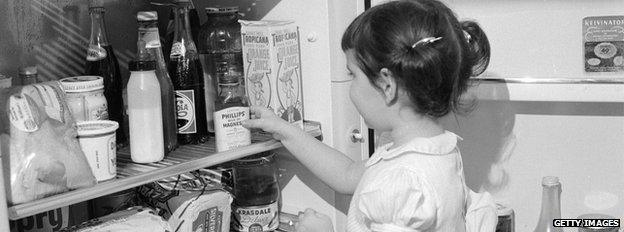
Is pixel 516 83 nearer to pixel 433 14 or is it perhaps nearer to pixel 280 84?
pixel 433 14

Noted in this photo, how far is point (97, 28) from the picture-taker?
1628 millimetres

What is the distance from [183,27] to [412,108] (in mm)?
559

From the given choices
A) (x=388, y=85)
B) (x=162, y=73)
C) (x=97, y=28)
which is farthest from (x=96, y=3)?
(x=388, y=85)

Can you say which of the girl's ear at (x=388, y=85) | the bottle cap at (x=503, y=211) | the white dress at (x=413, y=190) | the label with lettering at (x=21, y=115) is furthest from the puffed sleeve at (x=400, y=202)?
the label with lettering at (x=21, y=115)

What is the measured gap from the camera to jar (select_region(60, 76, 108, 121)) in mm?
1475

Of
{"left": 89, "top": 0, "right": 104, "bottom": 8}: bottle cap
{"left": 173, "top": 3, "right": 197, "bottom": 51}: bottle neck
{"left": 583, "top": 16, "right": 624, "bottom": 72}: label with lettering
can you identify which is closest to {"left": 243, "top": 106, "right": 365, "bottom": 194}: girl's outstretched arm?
{"left": 173, "top": 3, "right": 197, "bottom": 51}: bottle neck

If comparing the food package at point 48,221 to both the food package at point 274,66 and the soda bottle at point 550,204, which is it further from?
the soda bottle at point 550,204

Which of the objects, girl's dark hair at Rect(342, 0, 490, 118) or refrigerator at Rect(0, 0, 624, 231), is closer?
girl's dark hair at Rect(342, 0, 490, 118)

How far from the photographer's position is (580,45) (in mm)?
1620

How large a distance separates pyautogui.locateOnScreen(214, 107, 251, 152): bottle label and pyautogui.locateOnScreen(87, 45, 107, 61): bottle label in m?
0.27

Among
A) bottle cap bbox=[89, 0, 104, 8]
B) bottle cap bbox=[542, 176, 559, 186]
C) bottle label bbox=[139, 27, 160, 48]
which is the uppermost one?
bottle cap bbox=[89, 0, 104, 8]

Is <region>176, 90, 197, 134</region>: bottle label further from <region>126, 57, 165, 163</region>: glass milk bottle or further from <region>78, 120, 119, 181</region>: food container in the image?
<region>78, 120, 119, 181</region>: food container

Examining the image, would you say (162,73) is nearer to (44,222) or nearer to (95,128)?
(95,128)

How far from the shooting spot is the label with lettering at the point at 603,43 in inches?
62.5
